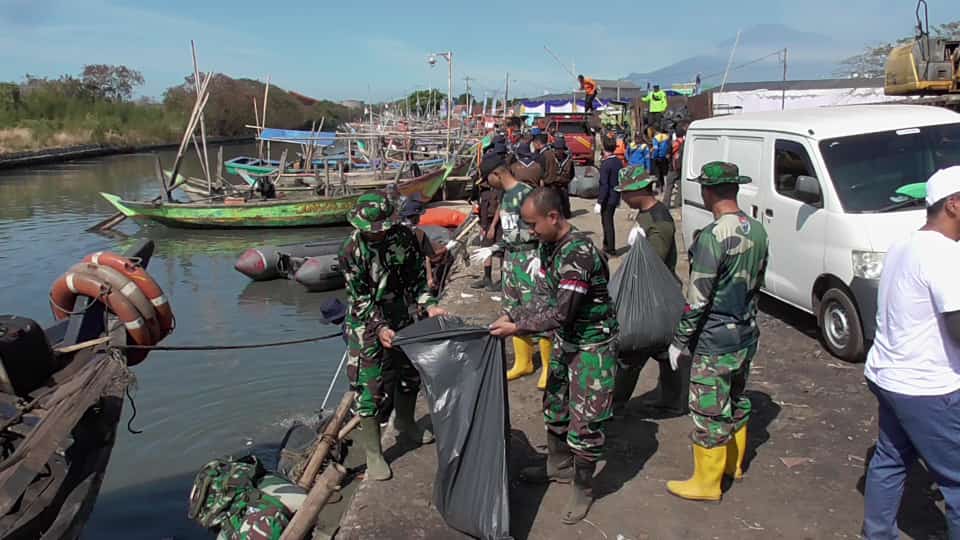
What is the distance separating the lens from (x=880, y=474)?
3.23 m

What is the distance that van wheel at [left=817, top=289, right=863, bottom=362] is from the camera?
5.77 metres

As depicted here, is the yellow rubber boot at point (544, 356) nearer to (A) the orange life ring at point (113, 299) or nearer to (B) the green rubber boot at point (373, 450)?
(B) the green rubber boot at point (373, 450)

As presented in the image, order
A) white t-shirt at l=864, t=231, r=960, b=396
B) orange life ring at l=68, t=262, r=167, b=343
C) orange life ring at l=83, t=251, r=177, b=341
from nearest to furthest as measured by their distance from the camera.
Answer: white t-shirt at l=864, t=231, r=960, b=396 → orange life ring at l=68, t=262, r=167, b=343 → orange life ring at l=83, t=251, r=177, b=341

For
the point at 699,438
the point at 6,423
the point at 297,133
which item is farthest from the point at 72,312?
the point at 297,133

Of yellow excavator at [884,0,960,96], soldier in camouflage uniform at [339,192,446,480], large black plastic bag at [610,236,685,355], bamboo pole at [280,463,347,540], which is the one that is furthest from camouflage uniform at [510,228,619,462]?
yellow excavator at [884,0,960,96]

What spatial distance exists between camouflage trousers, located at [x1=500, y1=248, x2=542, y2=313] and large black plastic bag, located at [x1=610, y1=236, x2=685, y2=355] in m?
0.78

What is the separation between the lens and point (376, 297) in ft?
14.5

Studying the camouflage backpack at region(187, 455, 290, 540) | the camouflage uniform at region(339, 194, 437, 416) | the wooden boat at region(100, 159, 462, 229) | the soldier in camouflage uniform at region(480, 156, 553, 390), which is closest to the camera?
the camouflage backpack at region(187, 455, 290, 540)

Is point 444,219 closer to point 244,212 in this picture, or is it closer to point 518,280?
point 244,212

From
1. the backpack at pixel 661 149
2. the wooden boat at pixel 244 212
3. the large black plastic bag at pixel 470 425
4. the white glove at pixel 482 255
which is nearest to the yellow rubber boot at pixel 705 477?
the large black plastic bag at pixel 470 425

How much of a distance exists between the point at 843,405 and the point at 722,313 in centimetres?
228

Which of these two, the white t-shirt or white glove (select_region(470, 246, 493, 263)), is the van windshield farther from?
white glove (select_region(470, 246, 493, 263))

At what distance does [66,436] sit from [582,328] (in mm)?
3322

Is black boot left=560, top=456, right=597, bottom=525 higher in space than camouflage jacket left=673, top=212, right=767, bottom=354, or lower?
lower
